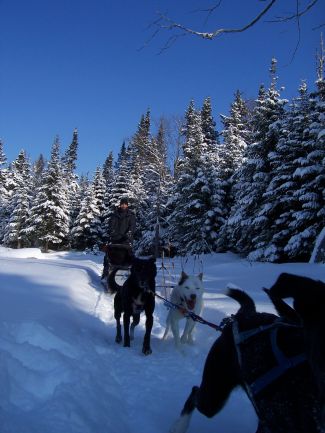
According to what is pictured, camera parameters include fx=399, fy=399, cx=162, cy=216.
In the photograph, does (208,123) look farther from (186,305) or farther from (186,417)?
(186,417)

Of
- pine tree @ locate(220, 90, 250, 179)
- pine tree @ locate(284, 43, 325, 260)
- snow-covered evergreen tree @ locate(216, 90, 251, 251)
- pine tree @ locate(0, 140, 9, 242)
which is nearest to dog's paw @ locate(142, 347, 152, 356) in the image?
pine tree @ locate(284, 43, 325, 260)

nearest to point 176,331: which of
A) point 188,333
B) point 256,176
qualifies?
point 188,333

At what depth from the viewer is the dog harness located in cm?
190

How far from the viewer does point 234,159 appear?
27406mm

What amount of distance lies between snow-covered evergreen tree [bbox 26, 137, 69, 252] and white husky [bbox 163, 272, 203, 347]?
36191 mm

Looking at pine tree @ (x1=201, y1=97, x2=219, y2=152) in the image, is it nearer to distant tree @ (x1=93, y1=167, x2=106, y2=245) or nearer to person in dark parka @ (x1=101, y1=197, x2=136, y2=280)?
distant tree @ (x1=93, y1=167, x2=106, y2=245)

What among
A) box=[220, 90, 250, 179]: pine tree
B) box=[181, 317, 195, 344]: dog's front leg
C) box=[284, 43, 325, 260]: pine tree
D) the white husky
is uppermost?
box=[220, 90, 250, 179]: pine tree

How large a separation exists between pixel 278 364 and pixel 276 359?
35mm

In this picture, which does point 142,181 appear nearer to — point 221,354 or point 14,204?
point 14,204

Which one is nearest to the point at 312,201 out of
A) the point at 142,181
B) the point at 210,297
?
the point at 210,297

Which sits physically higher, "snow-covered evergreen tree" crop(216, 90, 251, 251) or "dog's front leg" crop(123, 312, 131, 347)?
"snow-covered evergreen tree" crop(216, 90, 251, 251)

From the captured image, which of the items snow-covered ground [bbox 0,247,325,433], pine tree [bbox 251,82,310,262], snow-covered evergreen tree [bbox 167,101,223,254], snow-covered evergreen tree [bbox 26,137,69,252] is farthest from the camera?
snow-covered evergreen tree [bbox 26,137,69,252]

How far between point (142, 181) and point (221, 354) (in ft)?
136

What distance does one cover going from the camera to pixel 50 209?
40969 mm
